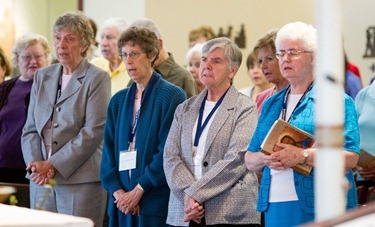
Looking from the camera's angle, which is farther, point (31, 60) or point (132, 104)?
point (31, 60)

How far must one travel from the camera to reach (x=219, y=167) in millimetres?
4359

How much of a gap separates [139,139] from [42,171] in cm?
74

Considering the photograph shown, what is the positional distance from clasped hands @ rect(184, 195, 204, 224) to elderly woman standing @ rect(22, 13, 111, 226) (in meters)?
1.05

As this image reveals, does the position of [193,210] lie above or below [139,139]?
below

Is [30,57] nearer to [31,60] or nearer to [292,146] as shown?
[31,60]

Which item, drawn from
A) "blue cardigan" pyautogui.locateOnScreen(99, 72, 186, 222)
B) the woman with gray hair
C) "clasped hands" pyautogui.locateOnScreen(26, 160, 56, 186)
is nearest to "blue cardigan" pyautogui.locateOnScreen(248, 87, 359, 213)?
"blue cardigan" pyautogui.locateOnScreen(99, 72, 186, 222)

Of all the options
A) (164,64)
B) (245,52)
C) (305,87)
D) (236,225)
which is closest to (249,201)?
(236,225)

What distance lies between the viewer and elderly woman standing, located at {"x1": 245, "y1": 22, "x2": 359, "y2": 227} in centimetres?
379

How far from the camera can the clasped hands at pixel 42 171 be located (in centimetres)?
522

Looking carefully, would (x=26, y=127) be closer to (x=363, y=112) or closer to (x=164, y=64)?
(x=164, y=64)

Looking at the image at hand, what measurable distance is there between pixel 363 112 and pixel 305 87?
4.72 ft

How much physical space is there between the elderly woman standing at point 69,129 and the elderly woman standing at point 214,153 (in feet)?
2.75

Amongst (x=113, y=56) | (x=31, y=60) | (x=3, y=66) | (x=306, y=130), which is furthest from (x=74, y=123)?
(x=306, y=130)

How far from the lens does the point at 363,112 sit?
5.34 metres
